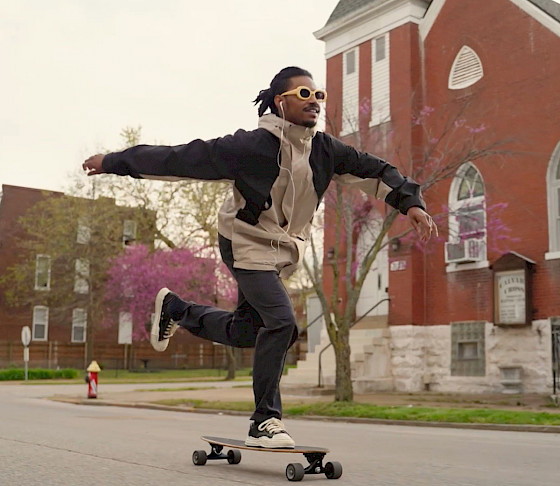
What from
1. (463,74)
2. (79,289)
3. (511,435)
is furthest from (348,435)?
(79,289)

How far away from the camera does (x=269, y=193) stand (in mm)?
5238

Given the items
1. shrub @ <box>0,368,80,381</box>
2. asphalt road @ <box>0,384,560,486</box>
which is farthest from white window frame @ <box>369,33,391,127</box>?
shrub @ <box>0,368,80,381</box>

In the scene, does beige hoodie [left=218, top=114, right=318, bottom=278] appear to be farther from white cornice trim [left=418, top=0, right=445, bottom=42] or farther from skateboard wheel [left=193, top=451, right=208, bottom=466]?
white cornice trim [left=418, top=0, right=445, bottom=42]

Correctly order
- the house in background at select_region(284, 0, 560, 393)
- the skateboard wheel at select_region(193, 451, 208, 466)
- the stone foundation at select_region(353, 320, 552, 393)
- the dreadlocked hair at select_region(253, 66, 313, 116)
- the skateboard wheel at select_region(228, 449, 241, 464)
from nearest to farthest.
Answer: the dreadlocked hair at select_region(253, 66, 313, 116), the skateboard wheel at select_region(193, 451, 208, 466), the skateboard wheel at select_region(228, 449, 241, 464), the stone foundation at select_region(353, 320, 552, 393), the house in background at select_region(284, 0, 560, 393)

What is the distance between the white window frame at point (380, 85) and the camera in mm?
24781

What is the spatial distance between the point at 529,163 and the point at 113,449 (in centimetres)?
1636

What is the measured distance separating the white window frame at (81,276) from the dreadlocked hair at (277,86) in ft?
129

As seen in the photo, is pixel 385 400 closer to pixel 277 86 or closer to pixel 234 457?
pixel 234 457

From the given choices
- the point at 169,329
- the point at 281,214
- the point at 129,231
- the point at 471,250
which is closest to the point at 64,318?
the point at 129,231

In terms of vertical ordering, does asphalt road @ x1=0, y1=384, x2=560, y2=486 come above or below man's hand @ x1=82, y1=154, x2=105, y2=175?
below

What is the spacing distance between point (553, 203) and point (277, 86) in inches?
653

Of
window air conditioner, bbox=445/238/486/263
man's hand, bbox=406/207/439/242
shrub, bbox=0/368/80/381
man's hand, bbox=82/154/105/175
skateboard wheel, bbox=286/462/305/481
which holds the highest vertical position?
window air conditioner, bbox=445/238/486/263

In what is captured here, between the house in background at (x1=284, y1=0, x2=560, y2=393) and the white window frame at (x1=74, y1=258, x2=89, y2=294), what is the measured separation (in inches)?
818

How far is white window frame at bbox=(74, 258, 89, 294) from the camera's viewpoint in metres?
43.6
